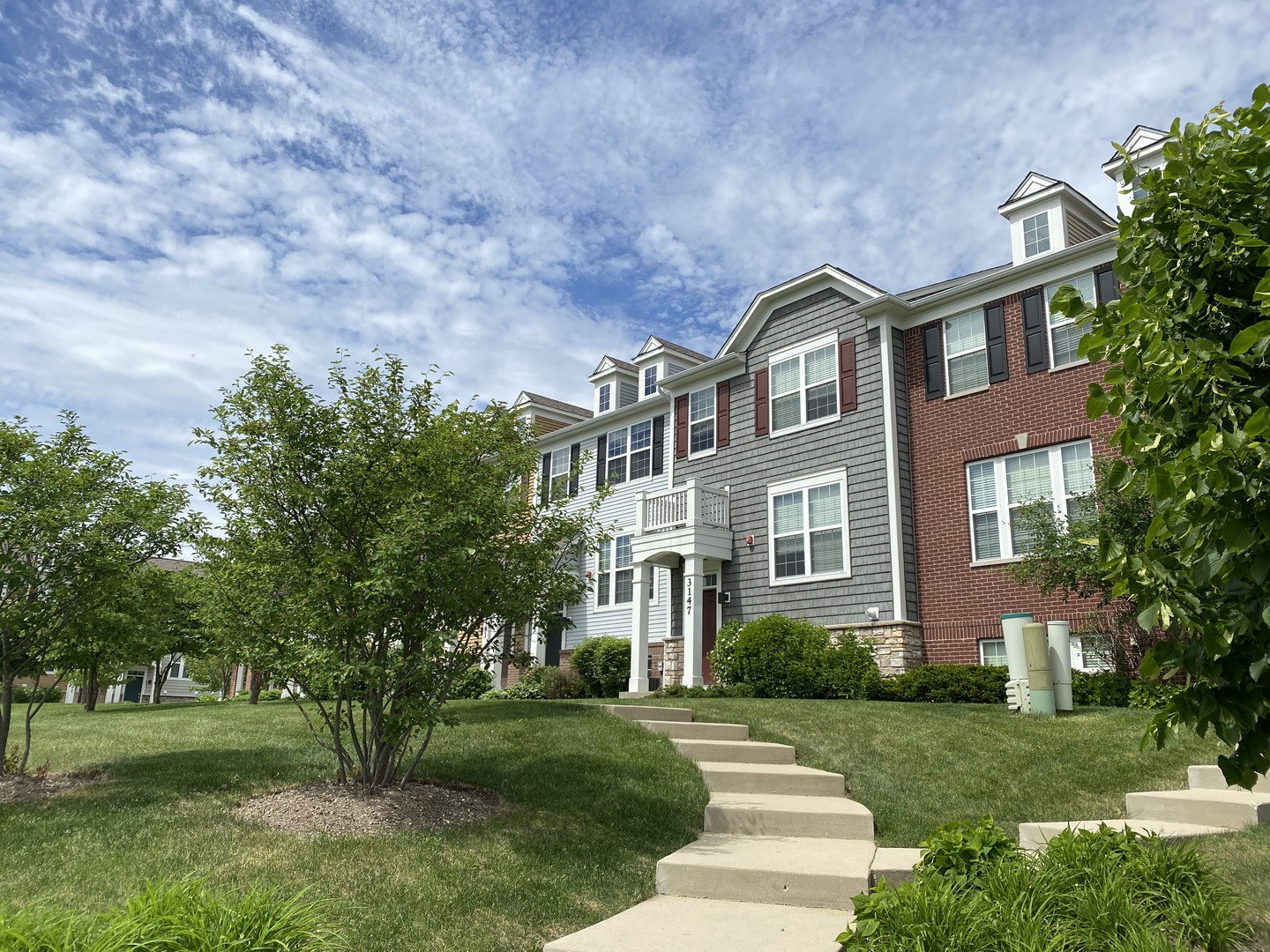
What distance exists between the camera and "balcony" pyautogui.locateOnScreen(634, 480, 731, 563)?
18.5 meters

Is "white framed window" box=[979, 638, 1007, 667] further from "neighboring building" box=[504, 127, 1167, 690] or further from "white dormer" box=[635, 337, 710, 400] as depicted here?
"white dormer" box=[635, 337, 710, 400]

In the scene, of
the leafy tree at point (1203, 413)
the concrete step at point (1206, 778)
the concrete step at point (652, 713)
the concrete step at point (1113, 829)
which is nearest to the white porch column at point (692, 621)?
the concrete step at point (652, 713)

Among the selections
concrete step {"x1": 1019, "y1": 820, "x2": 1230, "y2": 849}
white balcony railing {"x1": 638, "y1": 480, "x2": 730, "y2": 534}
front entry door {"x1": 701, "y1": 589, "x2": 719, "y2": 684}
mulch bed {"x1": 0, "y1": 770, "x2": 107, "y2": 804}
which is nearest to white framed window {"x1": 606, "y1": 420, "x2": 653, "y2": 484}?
white balcony railing {"x1": 638, "y1": 480, "x2": 730, "y2": 534}

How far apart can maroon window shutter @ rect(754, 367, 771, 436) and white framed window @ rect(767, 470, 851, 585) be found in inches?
53.9

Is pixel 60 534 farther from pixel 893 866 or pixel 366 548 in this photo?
pixel 893 866

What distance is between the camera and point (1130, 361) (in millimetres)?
3008

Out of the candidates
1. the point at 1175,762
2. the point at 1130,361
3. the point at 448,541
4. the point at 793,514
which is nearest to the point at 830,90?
the point at 448,541

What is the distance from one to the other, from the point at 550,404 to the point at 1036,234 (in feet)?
51.1

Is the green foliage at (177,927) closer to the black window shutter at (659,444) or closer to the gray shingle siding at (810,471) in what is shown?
the gray shingle siding at (810,471)

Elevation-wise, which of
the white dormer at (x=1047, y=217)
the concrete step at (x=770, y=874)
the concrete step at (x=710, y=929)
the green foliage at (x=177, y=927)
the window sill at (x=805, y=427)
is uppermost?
the white dormer at (x=1047, y=217)

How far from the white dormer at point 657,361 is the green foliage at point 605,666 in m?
6.91

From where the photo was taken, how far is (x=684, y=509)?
747 inches

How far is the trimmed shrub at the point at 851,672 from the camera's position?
1466 centimetres

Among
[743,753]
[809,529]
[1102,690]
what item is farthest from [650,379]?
[743,753]
